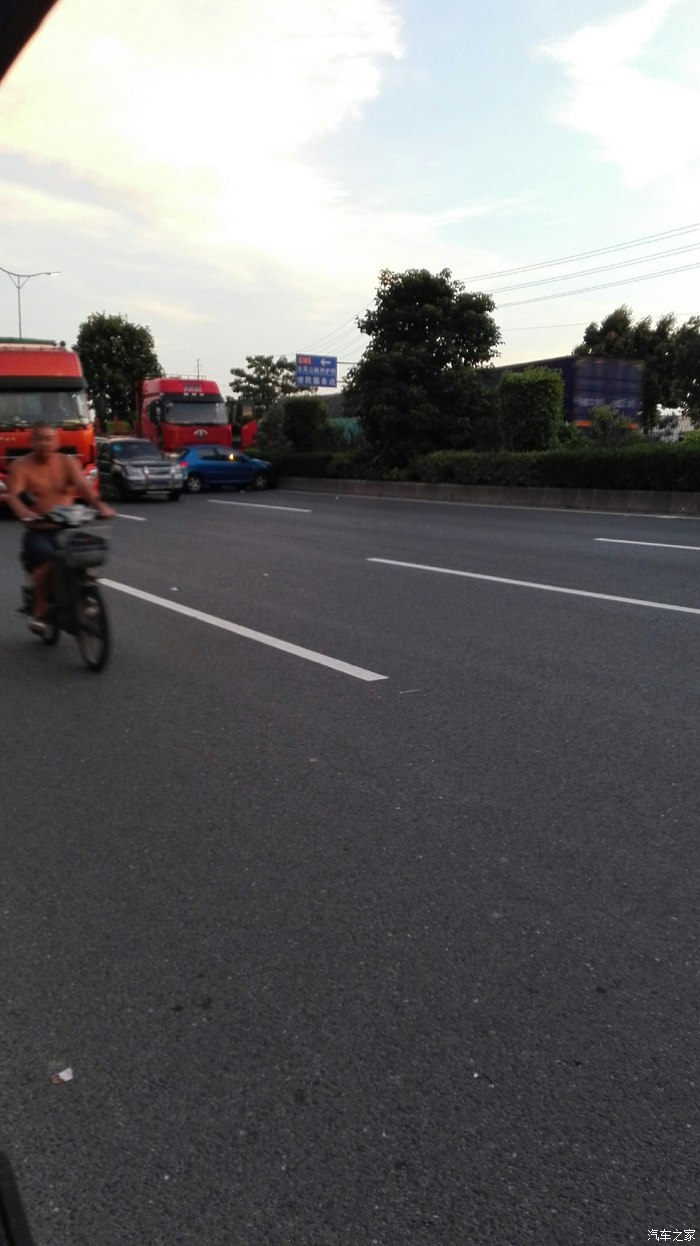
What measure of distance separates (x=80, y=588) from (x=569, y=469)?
17496 millimetres

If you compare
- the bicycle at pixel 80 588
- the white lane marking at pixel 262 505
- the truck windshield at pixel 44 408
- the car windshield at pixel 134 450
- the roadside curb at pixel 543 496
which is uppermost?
Result: the truck windshield at pixel 44 408

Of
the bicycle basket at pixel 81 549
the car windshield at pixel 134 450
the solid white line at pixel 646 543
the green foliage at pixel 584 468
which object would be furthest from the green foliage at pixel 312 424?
the bicycle basket at pixel 81 549

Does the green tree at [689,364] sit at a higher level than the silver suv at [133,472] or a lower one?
higher

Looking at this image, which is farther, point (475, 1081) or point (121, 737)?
point (121, 737)

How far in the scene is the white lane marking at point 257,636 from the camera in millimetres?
6684

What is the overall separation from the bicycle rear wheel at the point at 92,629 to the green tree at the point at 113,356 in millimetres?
55041

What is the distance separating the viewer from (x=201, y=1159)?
2.28 m

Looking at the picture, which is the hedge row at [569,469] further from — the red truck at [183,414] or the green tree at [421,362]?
the red truck at [183,414]

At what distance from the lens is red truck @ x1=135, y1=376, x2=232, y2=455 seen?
3119 centimetres

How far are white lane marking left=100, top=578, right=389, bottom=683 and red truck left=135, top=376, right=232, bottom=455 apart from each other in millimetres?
21022

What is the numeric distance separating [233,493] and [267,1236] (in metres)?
29.4

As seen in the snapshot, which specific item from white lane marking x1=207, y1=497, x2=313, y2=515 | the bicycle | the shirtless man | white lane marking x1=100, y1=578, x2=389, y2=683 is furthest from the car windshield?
the bicycle

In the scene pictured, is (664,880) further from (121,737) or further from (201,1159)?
(121,737)

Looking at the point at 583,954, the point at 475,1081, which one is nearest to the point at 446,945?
the point at 583,954
